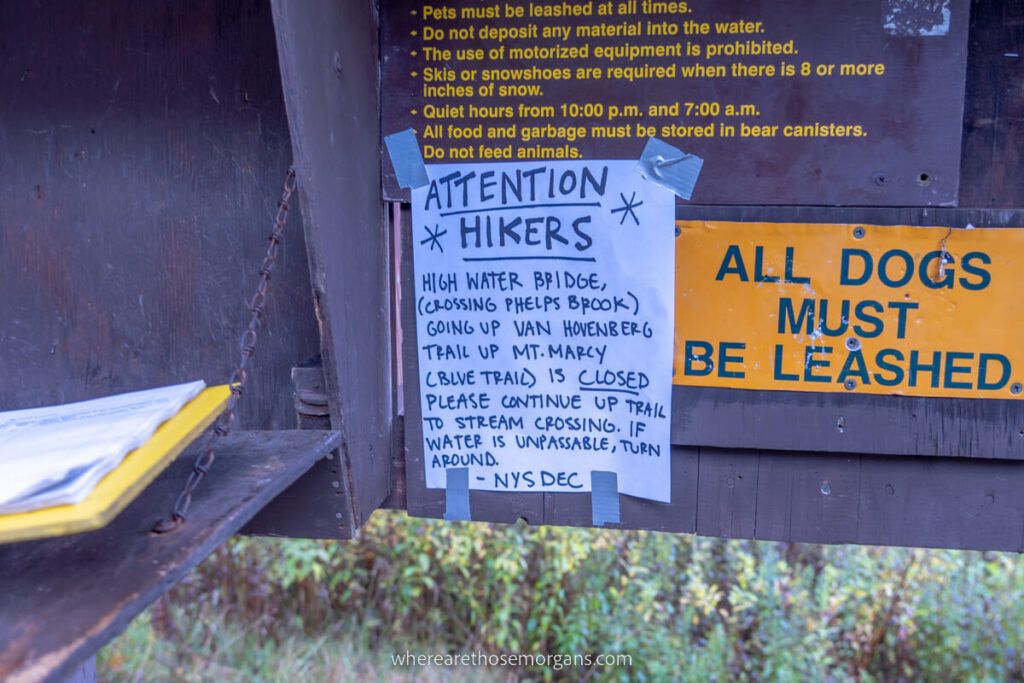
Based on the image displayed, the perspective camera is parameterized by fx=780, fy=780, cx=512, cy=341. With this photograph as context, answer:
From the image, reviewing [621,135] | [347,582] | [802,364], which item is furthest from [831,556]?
[621,135]

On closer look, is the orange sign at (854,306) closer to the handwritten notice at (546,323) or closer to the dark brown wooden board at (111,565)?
the handwritten notice at (546,323)

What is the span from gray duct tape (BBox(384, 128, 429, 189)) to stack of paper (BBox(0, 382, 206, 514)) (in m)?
0.58

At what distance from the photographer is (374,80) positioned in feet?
5.06

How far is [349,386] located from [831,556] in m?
4.17

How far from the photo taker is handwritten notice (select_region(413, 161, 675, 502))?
1.53 m

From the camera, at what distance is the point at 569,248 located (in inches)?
60.9

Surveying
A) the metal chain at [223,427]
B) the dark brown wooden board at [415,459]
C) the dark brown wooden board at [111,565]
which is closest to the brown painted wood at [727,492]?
the dark brown wooden board at [415,459]

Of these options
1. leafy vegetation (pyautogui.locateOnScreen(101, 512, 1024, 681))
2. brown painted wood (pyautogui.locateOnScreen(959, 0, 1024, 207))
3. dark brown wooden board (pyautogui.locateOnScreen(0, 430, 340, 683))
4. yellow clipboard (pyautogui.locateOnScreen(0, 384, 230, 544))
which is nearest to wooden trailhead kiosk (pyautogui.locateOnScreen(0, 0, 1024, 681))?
brown painted wood (pyautogui.locateOnScreen(959, 0, 1024, 207))

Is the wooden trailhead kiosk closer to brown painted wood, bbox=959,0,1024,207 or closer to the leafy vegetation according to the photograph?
brown painted wood, bbox=959,0,1024,207

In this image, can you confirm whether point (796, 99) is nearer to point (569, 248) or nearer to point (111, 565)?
point (569, 248)

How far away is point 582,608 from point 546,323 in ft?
10.4

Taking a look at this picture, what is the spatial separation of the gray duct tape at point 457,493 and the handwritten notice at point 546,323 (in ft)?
0.04

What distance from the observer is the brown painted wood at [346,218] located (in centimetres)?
125

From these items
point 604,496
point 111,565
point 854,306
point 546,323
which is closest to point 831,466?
point 854,306
